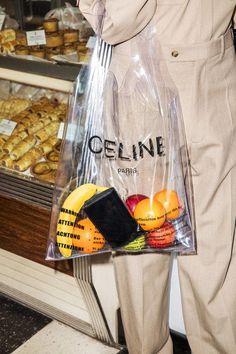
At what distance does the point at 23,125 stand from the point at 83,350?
1.07m

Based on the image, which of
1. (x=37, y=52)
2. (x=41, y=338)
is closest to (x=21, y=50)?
(x=37, y=52)

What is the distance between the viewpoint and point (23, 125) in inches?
99.9

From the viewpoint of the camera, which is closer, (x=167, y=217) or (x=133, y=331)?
(x=167, y=217)

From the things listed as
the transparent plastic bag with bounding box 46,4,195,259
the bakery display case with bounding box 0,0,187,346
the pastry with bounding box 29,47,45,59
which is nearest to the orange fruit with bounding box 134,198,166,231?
the transparent plastic bag with bounding box 46,4,195,259

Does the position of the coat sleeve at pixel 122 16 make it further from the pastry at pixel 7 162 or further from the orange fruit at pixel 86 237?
the pastry at pixel 7 162

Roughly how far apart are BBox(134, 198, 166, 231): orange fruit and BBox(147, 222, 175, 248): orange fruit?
23 millimetres

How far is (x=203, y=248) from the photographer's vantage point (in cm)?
175

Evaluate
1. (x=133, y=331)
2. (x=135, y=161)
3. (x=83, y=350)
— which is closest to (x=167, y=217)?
(x=135, y=161)

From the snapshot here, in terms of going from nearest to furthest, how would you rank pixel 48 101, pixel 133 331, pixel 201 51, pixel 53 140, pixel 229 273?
pixel 201 51, pixel 229 273, pixel 133 331, pixel 53 140, pixel 48 101

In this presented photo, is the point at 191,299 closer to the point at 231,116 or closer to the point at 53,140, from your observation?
the point at 231,116

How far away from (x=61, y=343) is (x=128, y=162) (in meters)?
1.05

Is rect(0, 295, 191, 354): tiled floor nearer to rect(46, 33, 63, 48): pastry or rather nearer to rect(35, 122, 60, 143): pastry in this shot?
rect(35, 122, 60, 143): pastry

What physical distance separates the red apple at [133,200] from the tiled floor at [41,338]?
3.03 feet

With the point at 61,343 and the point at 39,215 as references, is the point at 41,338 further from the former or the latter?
the point at 39,215
